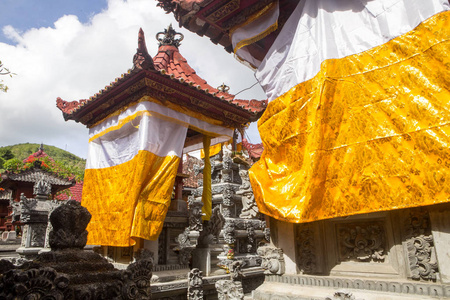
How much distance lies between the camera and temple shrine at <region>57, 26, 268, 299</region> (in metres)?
6.91

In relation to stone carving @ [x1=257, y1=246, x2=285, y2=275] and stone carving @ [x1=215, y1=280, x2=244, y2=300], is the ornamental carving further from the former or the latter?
stone carving @ [x1=215, y1=280, x2=244, y2=300]

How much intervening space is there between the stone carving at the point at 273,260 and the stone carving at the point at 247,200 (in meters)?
6.02

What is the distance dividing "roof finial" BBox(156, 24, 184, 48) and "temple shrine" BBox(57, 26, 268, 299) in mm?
35

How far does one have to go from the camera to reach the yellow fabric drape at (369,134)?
3012 mm

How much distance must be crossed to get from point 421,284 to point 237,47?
14.7ft

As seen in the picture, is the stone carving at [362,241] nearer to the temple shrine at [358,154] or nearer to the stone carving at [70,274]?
the temple shrine at [358,154]

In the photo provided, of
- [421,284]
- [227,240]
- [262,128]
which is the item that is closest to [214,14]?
[262,128]

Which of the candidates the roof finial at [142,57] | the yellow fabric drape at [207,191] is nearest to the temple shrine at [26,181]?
the yellow fabric drape at [207,191]

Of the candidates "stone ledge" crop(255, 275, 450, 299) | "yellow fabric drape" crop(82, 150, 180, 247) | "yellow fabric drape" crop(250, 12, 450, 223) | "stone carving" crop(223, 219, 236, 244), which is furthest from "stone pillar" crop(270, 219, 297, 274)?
Answer: "stone carving" crop(223, 219, 236, 244)

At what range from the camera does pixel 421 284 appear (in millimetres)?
3004

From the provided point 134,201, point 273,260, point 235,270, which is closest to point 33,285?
point 273,260

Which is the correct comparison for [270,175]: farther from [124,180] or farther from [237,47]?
[124,180]

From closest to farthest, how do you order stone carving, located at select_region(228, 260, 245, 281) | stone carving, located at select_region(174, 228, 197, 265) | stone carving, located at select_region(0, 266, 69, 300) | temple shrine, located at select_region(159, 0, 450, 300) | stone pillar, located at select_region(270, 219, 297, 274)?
stone carving, located at select_region(0, 266, 69, 300) < temple shrine, located at select_region(159, 0, 450, 300) < stone pillar, located at select_region(270, 219, 297, 274) < stone carving, located at select_region(174, 228, 197, 265) < stone carving, located at select_region(228, 260, 245, 281)

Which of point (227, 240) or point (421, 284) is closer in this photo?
point (421, 284)
